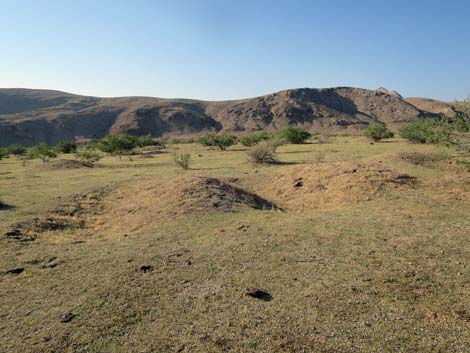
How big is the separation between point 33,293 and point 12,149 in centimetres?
5244

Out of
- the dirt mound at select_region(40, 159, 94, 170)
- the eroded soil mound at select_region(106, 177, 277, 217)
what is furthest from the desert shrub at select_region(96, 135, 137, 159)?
the eroded soil mound at select_region(106, 177, 277, 217)

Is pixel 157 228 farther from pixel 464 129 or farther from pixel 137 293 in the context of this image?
pixel 464 129

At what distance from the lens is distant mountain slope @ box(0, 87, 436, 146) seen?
8800cm

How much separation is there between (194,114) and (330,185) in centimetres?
9567

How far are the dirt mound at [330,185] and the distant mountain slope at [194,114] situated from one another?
78935 mm

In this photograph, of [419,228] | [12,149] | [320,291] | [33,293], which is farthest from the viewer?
[12,149]

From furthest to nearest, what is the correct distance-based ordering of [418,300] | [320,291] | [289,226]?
[289,226]
[320,291]
[418,300]

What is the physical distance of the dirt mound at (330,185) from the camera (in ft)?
39.5

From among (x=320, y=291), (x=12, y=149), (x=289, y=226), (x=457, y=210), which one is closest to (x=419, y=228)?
(x=457, y=210)

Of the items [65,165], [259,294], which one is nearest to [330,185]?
[259,294]

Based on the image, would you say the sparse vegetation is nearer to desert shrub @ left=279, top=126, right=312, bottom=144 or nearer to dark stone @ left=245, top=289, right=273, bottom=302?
dark stone @ left=245, top=289, right=273, bottom=302

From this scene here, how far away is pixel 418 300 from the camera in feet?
16.8

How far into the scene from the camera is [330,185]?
1349 centimetres

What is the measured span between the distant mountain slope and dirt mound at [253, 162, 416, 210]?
78935 mm
